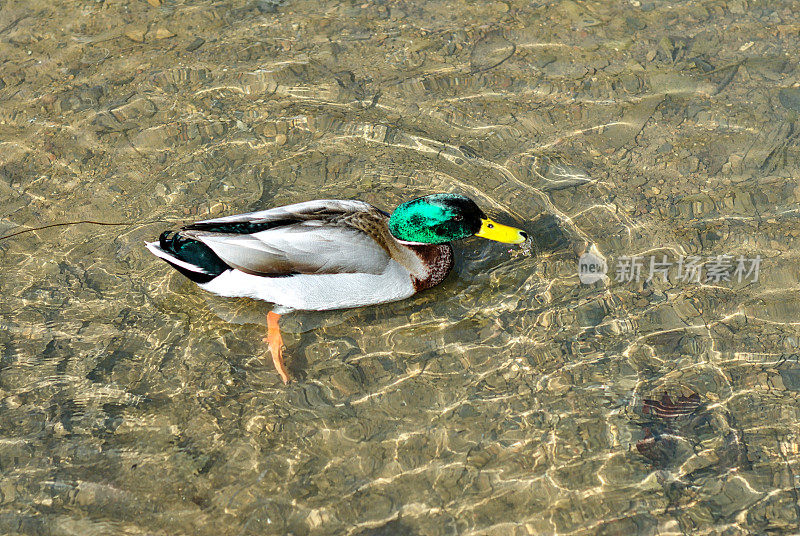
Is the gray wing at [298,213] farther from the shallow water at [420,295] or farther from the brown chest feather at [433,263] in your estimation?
the shallow water at [420,295]

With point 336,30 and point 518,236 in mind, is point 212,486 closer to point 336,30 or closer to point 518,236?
point 518,236

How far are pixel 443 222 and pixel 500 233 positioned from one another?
39cm

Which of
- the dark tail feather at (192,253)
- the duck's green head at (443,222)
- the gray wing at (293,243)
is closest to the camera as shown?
the gray wing at (293,243)

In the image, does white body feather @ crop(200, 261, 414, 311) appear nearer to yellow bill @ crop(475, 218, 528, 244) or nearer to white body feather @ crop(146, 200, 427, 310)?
white body feather @ crop(146, 200, 427, 310)

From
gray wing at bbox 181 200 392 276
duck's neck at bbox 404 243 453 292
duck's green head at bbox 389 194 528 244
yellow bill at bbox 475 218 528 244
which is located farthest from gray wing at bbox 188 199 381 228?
yellow bill at bbox 475 218 528 244

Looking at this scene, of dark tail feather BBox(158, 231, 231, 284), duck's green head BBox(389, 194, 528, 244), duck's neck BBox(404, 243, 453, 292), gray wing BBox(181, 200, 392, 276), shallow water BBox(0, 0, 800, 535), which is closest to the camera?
shallow water BBox(0, 0, 800, 535)

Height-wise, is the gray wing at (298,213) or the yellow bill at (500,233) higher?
the gray wing at (298,213)

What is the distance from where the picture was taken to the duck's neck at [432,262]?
5191 mm

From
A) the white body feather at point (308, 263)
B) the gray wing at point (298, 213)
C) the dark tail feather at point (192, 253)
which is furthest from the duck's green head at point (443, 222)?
the dark tail feather at point (192, 253)

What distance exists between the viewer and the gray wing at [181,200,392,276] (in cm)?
485

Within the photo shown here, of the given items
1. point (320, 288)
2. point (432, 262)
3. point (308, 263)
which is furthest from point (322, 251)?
point (432, 262)

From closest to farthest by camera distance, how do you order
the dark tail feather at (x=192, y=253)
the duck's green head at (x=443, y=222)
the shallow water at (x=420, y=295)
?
1. the shallow water at (x=420, y=295)
2. the dark tail feather at (x=192, y=253)
3. the duck's green head at (x=443, y=222)

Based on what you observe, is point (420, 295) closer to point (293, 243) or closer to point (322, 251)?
point (322, 251)

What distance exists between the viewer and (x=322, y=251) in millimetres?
4871
